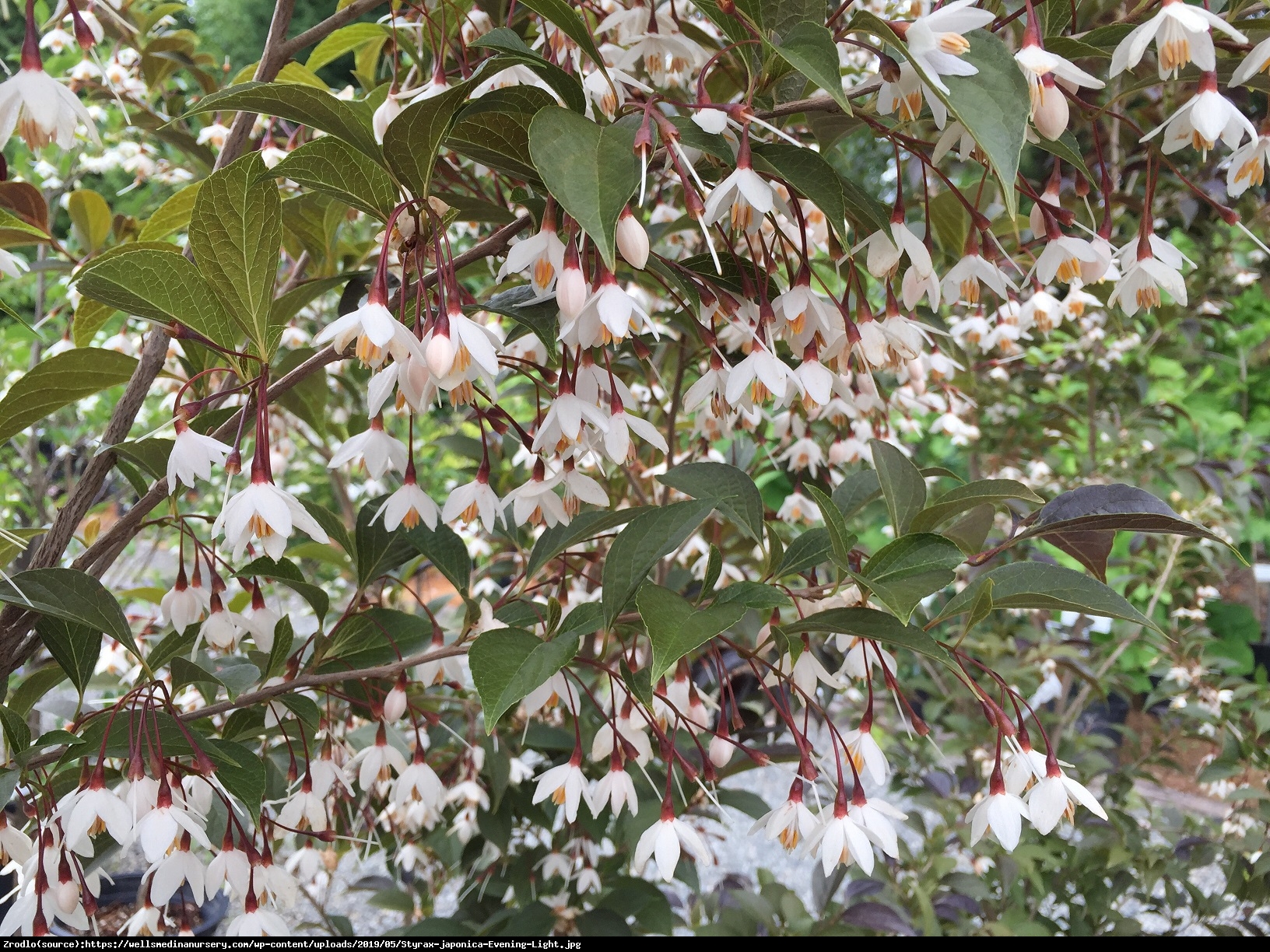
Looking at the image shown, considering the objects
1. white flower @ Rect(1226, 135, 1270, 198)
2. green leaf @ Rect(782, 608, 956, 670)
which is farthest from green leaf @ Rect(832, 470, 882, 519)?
white flower @ Rect(1226, 135, 1270, 198)

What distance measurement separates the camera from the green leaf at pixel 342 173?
0.54m

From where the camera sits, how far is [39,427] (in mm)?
2977

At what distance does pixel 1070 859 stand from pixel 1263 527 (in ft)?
8.80

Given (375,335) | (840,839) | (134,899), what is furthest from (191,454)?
(134,899)

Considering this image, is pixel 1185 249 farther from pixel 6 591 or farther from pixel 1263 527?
pixel 6 591

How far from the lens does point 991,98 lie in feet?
1.49

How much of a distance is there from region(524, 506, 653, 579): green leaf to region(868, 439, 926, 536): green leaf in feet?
0.61

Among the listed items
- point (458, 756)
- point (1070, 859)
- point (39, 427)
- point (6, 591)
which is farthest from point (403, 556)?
point (39, 427)

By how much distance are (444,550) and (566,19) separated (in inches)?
18.9

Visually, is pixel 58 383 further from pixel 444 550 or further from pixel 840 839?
pixel 840 839

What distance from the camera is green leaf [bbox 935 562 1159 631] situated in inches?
22.3

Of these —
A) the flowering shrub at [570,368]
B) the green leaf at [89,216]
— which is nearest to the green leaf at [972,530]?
the flowering shrub at [570,368]

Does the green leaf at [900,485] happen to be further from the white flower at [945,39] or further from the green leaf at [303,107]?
the green leaf at [303,107]

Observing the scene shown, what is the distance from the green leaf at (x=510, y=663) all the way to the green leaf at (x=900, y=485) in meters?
0.27
